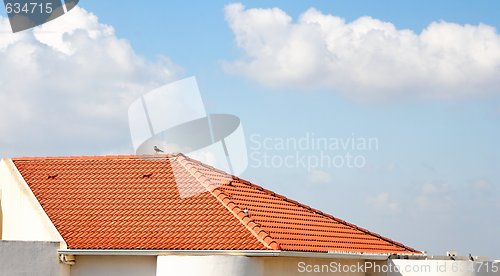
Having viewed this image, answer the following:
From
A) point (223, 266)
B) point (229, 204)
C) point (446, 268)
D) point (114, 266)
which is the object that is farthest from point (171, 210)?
point (446, 268)

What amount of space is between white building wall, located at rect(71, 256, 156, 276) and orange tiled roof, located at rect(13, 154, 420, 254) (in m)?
0.39

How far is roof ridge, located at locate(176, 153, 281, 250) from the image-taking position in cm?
2942

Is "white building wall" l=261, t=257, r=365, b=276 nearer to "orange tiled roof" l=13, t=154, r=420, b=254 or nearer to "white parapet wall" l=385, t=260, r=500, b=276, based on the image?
"orange tiled roof" l=13, t=154, r=420, b=254

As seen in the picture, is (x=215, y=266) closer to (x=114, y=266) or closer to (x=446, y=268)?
(x=114, y=266)

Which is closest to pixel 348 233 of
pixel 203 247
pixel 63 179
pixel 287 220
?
pixel 287 220

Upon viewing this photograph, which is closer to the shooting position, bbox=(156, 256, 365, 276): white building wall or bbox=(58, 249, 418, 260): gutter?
bbox=(156, 256, 365, 276): white building wall

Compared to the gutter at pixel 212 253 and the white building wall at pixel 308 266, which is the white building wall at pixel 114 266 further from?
the white building wall at pixel 308 266

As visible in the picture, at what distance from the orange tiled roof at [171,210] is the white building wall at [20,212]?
35 centimetres

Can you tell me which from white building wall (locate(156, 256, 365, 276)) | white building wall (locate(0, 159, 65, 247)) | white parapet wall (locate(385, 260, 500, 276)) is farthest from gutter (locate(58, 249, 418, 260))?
white parapet wall (locate(385, 260, 500, 276))

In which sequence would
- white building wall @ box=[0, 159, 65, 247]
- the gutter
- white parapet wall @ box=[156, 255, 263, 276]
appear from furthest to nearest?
white building wall @ box=[0, 159, 65, 247] → the gutter → white parapet wall @ box=[156, 255, 263, 276]

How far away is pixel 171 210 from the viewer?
31906 mm

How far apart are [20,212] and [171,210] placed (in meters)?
5.10

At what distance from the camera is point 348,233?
35500mm

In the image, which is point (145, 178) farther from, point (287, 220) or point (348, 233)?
point (348, 233)
